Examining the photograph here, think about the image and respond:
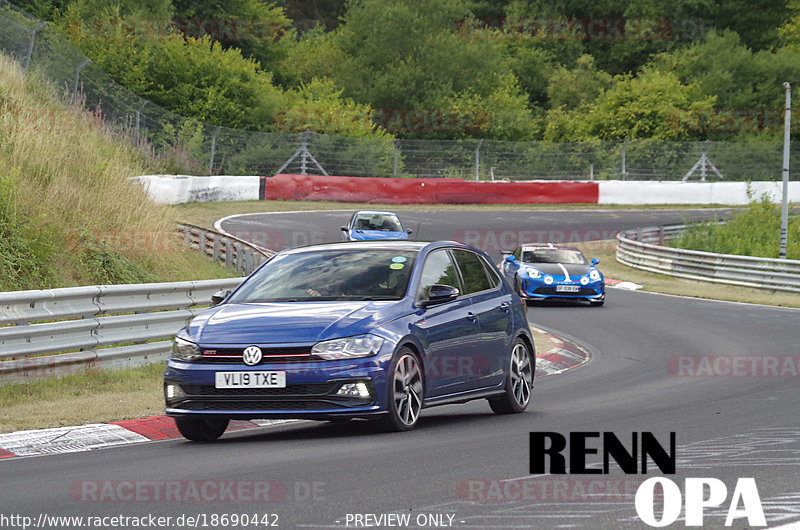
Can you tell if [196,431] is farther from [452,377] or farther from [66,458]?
[452,377]

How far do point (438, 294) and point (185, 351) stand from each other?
2.11m

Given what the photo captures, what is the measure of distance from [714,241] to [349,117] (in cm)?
2443

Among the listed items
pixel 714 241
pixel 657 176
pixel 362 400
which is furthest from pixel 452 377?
pixel 657 176

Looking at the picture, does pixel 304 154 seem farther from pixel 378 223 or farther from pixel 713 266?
pixel 713 266

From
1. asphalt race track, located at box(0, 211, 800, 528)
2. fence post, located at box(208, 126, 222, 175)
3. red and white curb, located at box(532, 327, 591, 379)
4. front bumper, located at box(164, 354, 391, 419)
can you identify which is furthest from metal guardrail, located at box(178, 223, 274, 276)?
A: fence post, located at box(208, 126, 222, 175)

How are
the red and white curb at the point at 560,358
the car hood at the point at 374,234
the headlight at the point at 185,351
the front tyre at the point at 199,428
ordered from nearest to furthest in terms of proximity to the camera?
1. the headlight at the point at 185,351
2. the front tyre at the point at 199,428
3. the red and white curb at the point at 560,358
4. the car hood at the point at 374,234

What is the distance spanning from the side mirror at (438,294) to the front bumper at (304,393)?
3.55 ft

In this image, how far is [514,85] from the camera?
86125 mm

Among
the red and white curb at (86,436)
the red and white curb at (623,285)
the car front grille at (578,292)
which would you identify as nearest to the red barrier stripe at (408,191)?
the red and white curb at (623,285)

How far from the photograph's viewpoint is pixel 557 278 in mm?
25328

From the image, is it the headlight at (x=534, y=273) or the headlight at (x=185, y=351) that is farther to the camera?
the headlight at (x=534, y=273)

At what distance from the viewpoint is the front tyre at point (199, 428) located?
30.1 ft

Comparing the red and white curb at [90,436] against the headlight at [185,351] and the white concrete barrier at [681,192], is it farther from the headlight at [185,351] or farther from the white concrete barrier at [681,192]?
the white concrete barrier at [681,192]

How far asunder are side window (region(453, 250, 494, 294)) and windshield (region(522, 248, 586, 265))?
14584mm
